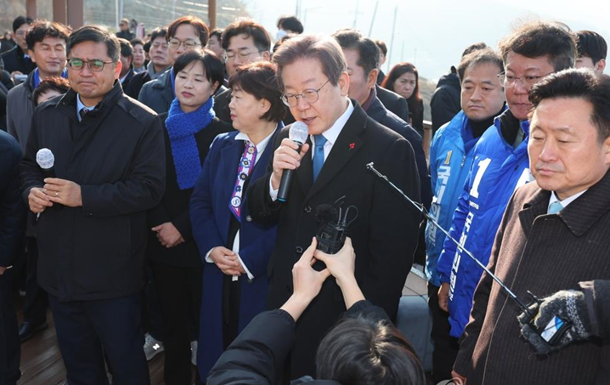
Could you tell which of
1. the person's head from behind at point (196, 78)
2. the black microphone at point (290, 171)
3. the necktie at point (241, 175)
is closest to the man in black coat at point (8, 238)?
the person's head from behind at point (196, 78)

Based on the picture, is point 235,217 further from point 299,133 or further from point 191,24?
point 191,24

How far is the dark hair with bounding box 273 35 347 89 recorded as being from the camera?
2006 millimetres

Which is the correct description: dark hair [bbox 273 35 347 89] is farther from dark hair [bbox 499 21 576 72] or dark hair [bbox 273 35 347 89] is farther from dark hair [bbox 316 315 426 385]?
dark hair [bbox 316 315 426 385]

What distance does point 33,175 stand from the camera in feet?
9.02

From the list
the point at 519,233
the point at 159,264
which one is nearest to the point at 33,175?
the point at 159,264

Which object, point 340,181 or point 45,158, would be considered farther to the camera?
point 45,158

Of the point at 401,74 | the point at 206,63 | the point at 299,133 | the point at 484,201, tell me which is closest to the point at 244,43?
the point at 206,63

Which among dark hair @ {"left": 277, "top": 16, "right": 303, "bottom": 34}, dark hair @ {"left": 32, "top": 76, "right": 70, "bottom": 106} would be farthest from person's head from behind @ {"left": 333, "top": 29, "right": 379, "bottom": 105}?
dark hair @ {"left": 277, "top": 16, "right": 303, "bottom": 34}

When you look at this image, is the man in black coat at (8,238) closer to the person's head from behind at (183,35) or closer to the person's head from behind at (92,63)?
the person's head from behind at (92,63)

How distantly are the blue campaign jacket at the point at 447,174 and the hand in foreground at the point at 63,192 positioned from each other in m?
1.78

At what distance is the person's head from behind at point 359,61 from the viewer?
314cm

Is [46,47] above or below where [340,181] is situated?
above

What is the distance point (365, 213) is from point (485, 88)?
4.17 ft

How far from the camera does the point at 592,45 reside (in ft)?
11.1
